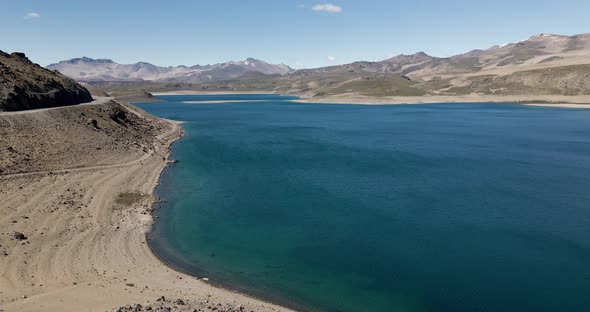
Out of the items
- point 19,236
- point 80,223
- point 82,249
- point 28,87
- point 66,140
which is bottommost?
point 82,249

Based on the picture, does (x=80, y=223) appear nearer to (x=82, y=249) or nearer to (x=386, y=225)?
(x=82, y=249)

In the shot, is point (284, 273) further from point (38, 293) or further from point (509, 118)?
point (509, 118)

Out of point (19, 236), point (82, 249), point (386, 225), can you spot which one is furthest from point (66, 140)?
point (386, 225)

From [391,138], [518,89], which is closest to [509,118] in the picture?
[391,138]

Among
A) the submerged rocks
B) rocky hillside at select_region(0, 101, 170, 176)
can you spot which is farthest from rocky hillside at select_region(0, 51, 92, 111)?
the submerged rocks

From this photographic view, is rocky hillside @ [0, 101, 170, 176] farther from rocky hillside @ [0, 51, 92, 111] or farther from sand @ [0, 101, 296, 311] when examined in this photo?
rocky hillside @ [0, 51, 92, 111]
